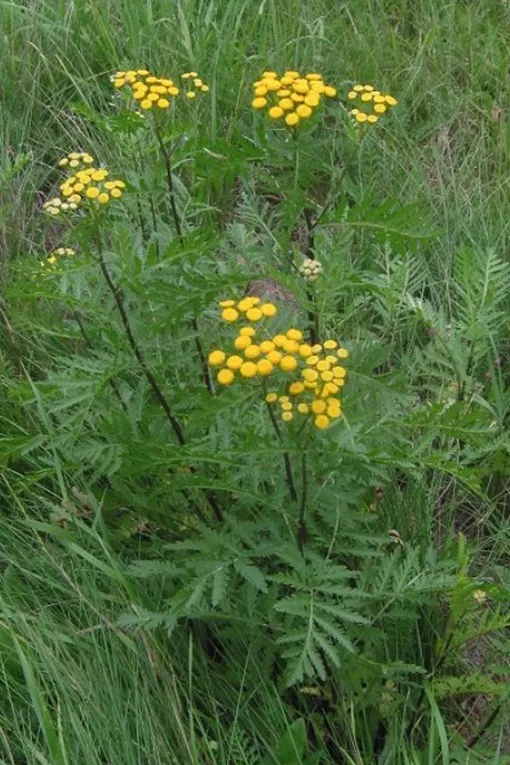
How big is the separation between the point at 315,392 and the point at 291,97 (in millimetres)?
522

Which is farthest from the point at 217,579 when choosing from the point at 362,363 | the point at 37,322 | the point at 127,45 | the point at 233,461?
the point at 127,45

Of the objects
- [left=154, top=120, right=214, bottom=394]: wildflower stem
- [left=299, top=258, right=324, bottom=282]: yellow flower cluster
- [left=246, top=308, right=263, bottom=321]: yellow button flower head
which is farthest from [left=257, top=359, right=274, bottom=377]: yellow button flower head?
[left=154, top=120, right=214, bottom=394]: wildflower stem

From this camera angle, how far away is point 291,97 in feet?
5.27

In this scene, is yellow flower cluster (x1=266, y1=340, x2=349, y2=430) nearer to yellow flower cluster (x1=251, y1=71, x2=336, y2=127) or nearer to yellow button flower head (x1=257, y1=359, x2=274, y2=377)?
yellow button flower head (x1=257, y1=359, x2=274, y2=377)

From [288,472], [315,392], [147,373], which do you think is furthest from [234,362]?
[147,373]

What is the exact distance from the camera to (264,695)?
1836 millimetres

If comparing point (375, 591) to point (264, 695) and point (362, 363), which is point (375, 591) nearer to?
point (264, 695)

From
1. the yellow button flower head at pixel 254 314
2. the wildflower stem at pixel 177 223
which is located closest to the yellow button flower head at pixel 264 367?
the yellow button flower head at pixel 254 314

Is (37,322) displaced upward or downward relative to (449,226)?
upward

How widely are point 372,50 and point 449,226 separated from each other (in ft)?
2.88

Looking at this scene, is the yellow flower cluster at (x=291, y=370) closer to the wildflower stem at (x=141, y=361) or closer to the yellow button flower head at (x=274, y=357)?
the yellow button flower head at (x=274, y=357)

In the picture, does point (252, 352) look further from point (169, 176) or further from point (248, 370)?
point (169, 176)

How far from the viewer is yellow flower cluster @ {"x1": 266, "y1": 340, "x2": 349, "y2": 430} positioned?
1398mm

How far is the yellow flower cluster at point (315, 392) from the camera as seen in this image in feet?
4.59
